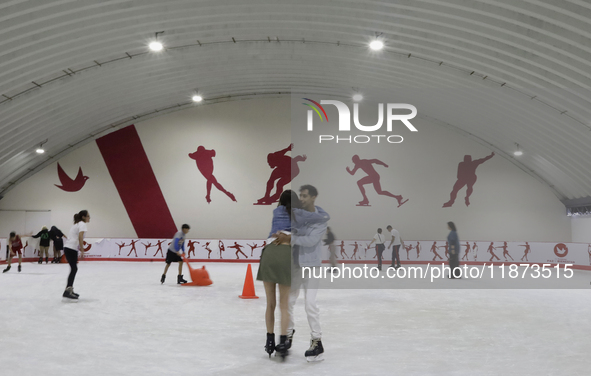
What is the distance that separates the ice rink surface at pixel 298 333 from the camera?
4.50m

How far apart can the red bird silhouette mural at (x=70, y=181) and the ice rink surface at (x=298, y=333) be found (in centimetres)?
1165

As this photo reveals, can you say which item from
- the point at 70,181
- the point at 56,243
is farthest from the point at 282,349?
the point at 70,181

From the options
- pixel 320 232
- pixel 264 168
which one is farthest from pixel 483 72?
pixel 320 232

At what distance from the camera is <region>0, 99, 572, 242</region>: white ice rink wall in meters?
19.6

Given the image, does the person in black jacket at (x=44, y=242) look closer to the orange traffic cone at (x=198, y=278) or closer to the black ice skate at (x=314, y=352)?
the orange traffic cone at (x=198, y=278)

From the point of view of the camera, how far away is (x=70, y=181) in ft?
69.2

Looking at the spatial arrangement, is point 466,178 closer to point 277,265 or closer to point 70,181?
point 277,265

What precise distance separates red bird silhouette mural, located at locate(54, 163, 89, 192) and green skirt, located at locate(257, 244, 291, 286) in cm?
1874

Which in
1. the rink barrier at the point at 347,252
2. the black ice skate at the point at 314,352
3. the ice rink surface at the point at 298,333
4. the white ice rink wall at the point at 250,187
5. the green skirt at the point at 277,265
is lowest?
the ice rink surface at the point at 298,333

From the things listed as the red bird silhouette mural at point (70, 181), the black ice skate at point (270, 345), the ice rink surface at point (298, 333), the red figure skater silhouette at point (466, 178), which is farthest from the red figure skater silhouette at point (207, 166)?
the black ice skate at point (270, 345)

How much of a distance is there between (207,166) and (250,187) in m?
2.17

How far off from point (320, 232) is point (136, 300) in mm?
5312

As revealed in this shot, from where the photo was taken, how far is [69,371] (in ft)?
14.0

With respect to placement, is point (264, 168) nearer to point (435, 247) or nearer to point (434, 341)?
point (435, 247)
